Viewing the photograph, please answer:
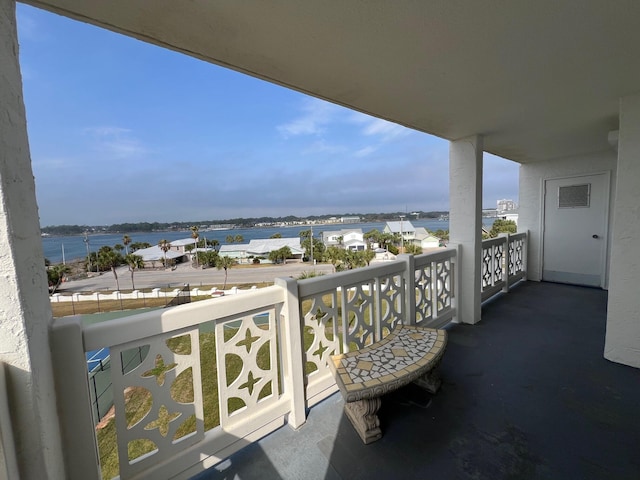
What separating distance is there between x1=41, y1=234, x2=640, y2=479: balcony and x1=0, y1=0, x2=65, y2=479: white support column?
0.50ft

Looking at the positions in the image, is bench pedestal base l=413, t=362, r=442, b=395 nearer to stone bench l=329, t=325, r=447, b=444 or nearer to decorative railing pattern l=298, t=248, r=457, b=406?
stone bench l=329, t=325, r=447, b=444

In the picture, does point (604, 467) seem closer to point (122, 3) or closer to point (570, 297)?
point (122, 3)

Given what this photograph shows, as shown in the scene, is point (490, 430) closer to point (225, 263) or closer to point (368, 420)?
point (368, 420)

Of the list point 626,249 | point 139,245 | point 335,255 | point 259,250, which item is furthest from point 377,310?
point 139,245

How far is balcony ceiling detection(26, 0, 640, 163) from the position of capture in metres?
1.24

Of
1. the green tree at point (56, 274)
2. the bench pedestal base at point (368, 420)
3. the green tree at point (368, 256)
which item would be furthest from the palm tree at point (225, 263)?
the bench pedestal base at point (368, 420)

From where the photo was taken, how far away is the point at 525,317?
135 inches

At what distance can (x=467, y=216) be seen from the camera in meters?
3.24

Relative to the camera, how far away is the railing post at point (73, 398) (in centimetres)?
104

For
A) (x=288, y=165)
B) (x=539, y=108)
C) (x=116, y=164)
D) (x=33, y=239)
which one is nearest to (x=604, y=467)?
(x=539, y=108)

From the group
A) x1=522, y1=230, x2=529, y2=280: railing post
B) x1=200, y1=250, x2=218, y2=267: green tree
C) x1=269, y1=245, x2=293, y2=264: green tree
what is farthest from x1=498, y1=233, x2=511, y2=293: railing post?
x1=200, y1=250, x2=218, y2=267: green tree

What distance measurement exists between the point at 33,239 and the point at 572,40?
292 cm

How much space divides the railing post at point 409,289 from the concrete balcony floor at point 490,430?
532 millimetres

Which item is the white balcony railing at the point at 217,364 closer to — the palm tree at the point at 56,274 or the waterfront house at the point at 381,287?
the waterfront house at the point at 381,287
